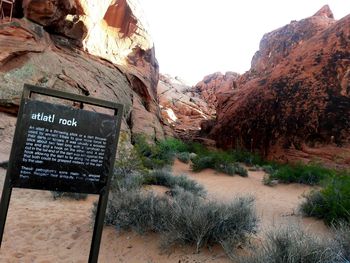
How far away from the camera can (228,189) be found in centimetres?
916

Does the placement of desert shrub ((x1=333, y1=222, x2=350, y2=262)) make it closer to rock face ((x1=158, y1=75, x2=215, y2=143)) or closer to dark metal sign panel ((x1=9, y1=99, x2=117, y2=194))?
dark metal sign panel ((x1=9, y1=99, x2=117, y2=194))

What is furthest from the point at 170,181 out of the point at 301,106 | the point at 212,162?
the point at 301,106

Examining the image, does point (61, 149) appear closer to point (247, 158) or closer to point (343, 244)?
point (343, 244)

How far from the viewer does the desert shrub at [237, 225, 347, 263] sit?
2.67 m

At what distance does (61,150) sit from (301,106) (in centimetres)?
1383

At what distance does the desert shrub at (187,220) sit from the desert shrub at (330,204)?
1935 millimetres

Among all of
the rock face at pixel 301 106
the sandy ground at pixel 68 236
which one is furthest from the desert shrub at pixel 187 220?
the rock face at pixel 301 106

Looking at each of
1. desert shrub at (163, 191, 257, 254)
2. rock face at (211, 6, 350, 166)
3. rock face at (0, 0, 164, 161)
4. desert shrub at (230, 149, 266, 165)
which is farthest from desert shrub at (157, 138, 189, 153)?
desert shrub at (163, 191, 257, 254)

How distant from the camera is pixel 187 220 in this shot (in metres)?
3.69

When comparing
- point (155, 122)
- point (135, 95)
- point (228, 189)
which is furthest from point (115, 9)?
point (228, 189)

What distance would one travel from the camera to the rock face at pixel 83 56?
11641 mm

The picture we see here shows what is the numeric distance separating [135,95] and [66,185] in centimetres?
1626

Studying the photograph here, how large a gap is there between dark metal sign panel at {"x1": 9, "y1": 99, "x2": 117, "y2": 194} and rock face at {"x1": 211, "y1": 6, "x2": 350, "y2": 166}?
38.2 ft

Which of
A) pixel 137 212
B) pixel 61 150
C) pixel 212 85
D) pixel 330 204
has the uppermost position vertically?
pixel 212 85
